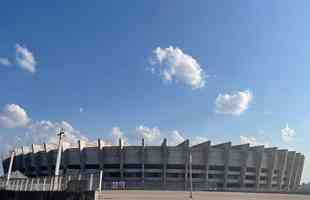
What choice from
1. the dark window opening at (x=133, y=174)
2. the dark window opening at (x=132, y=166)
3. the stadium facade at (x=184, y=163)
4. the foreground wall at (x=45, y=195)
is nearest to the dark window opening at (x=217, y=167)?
the stadium facade at (x=184, y=163)

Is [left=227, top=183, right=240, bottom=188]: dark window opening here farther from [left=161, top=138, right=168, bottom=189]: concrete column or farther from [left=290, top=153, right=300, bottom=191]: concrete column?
[left=290, top=153, right=300, bottom=191]: concrete column

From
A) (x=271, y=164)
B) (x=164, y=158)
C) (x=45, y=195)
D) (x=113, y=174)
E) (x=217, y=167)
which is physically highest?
(x=164, y=158)

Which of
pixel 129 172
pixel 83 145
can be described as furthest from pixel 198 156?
pixel 83 145

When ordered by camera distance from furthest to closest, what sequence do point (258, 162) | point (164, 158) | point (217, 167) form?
1. point (258, 162)
2. point (217, 167)
3. point (164, 158)

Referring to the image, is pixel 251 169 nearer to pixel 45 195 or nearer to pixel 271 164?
pixel 271 164

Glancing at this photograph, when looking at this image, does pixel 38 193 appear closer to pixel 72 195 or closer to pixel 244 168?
pixel 72 195

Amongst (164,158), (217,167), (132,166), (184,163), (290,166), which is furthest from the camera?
(290,166)

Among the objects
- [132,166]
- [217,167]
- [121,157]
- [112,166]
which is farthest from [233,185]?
[112,166]

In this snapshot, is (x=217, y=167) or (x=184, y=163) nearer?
(x=184, y=163)

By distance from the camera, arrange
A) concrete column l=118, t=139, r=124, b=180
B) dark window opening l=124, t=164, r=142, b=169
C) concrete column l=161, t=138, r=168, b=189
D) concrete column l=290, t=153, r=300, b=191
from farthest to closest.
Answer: concrete column l=290, t=153, r=300, b=191 → dark window opening l=124, t=164, r=142, b=169 → concrete column l=118, t=139, r=124, b=180 → concrete column l=161, t=138, r=168, b=189

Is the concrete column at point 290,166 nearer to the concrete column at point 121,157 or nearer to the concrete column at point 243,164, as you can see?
the concrete column at point 243,164

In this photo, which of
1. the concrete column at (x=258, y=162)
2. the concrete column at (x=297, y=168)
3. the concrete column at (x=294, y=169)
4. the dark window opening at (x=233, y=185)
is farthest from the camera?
the concrete column at (x=297, y=168)

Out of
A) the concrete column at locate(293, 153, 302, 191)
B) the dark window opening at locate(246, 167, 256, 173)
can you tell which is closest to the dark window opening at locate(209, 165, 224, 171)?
the dark window opening at locate(246, 167, 256, 173)

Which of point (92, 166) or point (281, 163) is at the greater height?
point (281, 163)
